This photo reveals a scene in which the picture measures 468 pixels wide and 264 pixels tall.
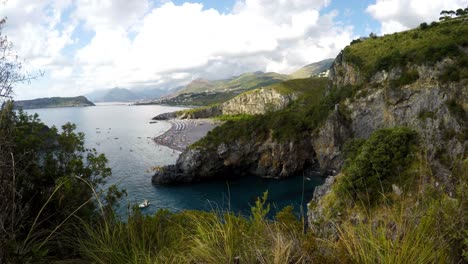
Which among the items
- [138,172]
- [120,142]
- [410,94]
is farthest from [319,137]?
[120,142]

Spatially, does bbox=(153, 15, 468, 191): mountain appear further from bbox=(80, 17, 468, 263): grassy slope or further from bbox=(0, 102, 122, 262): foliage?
bbox=(80, 17, 468, 263): grassy slope

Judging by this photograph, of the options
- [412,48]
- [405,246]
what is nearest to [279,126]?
[412,48]

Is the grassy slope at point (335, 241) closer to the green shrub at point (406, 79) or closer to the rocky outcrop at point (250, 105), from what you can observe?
the green shrub at point (406, 79)

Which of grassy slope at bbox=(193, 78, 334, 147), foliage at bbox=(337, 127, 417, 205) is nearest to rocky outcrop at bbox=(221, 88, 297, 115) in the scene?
grassy slope at bbox=(193, 78, 334, 147)

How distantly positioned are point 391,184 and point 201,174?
124ft

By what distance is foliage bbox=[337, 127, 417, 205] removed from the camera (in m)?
24.0

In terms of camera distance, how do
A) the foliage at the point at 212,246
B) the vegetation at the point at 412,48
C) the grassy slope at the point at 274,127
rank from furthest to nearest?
1. the grassy slope at the point at 274,127
2. the vegetation at the point at 412,48
3. the foliage at the point at 212,246

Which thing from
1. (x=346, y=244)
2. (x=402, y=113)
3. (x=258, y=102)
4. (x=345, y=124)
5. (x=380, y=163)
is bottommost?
(x=380, y=163)

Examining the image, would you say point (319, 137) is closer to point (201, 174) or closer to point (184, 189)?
point (201, 174)

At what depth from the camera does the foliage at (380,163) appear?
2405 centimetres

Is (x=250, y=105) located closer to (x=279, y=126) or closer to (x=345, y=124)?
(x=279, y=126)

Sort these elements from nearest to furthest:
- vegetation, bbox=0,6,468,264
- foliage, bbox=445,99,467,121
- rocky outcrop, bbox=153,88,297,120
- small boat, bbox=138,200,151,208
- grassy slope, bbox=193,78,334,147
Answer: vegetation, bbox=0,6,468,264
foliage, bbox=445,99,467,121
small boat, bbox=138,200,151,208
grassy slope, bbox=193,78,334,147
rocky outcrop, bbox=153,88,297,120

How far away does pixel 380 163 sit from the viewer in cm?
2575

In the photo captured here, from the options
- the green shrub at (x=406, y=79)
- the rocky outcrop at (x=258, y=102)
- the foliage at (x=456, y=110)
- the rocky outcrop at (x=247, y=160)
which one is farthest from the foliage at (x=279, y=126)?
the rocky outcrop at (x=258, y=102)
